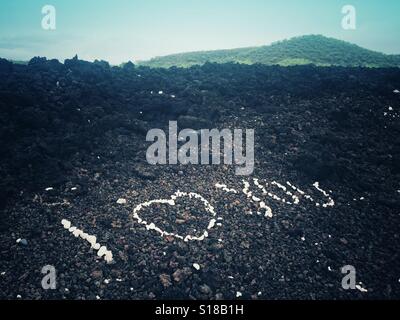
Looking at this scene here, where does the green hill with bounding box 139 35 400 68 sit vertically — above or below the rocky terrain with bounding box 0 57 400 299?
above

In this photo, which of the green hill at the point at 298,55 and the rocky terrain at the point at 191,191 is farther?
the green hill at the point at 298,55

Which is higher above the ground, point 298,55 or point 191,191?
point 298,55

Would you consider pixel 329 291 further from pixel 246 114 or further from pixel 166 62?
pixel 166 62

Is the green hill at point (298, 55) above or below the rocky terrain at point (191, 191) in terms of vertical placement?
above

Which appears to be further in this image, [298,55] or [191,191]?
[298,55]

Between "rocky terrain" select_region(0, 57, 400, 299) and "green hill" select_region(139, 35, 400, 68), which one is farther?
"green hill" select_region(139, 35, 400, 68)
